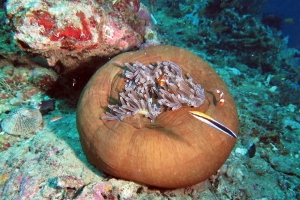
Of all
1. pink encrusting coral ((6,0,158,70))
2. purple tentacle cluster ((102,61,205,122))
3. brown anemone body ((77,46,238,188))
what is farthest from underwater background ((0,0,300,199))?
purple tentacle cluster ((102,61,205,122))

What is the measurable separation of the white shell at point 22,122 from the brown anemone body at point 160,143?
4.65 ft

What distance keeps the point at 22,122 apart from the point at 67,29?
1.97m

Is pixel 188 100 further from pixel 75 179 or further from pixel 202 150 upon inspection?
pixel 75 179

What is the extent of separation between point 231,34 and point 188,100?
8.57 meters

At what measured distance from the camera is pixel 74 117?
14.5ft

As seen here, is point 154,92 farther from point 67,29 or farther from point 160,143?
point 67,29

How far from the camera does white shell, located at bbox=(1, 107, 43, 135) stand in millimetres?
3867

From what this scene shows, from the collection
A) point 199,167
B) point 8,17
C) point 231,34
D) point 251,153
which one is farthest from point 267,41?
point 8,17

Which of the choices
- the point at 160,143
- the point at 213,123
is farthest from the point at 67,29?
the point at 213,123

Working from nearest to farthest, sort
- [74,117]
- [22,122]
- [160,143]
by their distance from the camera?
[160,143], [22,122], [74,117]

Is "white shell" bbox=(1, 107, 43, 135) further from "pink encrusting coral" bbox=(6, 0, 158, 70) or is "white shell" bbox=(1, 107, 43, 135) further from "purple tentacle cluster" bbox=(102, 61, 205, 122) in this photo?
"purple tentacle cluster" bbox=(102, 61, 205, 122)

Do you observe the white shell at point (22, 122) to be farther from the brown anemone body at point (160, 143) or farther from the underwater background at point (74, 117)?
the brown anemone body at point (160, 143)

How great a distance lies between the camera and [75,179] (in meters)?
2.93

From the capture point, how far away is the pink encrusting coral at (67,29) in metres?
3.20
